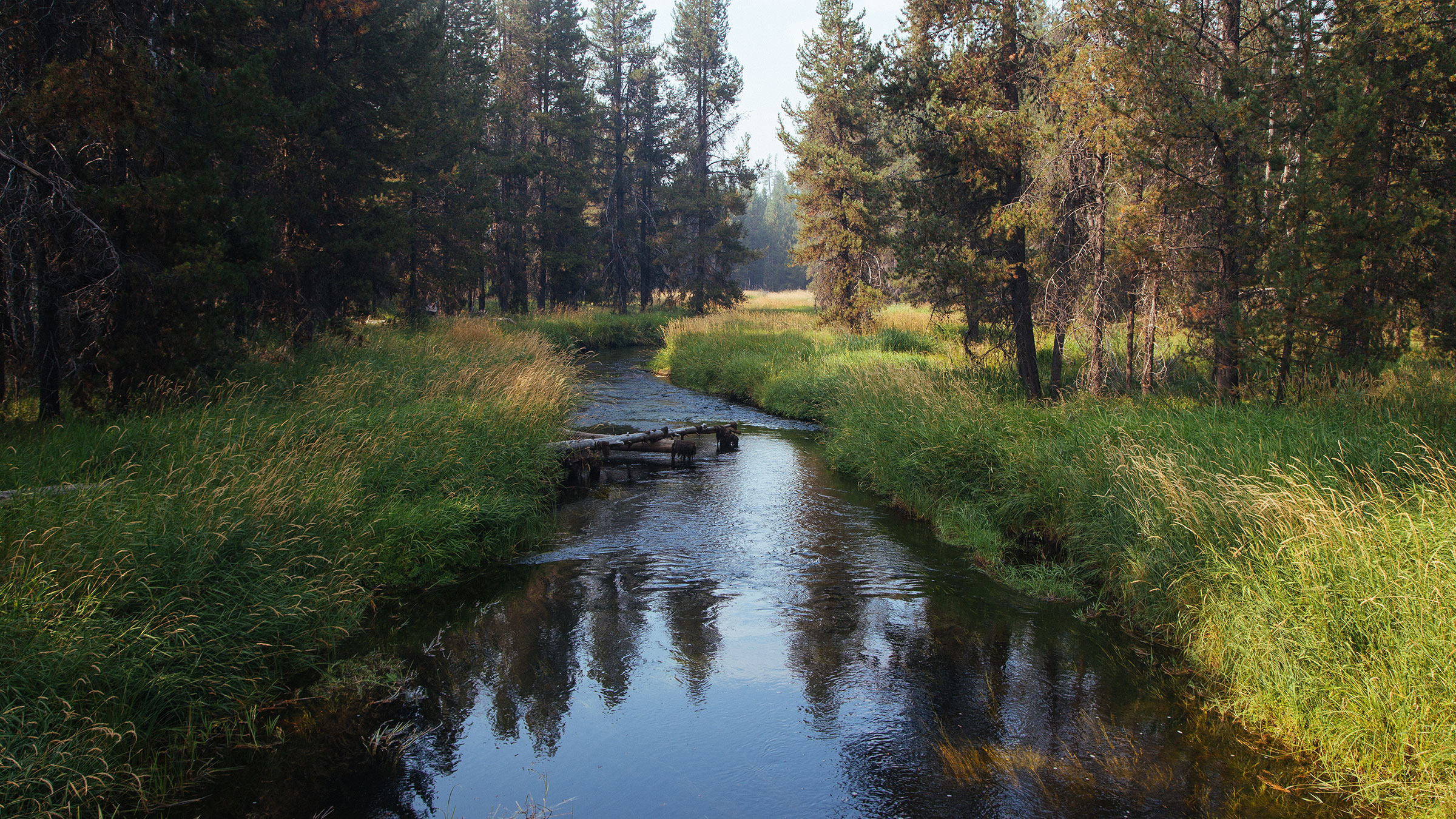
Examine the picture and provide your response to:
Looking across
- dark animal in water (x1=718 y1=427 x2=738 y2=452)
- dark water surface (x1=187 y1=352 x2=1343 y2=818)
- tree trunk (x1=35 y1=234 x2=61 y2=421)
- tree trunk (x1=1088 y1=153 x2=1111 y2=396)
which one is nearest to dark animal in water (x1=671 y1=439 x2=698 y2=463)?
dark animal in water (x1=718 y1=427 x2=738 y2=452)

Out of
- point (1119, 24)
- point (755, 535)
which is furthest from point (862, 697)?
point (1119, 24)

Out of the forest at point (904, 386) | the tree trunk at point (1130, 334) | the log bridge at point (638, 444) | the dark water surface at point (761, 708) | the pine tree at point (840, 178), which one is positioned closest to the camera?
the dark water surface at point (761, 708)

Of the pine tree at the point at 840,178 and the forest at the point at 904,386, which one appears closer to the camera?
the forest at the point at 904,386

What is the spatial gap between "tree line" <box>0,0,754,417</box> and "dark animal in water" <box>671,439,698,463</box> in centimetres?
695

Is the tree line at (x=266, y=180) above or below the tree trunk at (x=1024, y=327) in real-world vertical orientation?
above

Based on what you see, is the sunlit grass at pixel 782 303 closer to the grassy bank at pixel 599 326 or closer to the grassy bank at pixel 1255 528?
the grassy bank at pixel 599 326

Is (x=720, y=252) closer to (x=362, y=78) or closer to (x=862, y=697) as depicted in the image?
(x=362, y=78)

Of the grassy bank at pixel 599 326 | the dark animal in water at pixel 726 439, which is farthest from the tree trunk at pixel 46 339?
Answer: the grassy bank at pixel 599 326

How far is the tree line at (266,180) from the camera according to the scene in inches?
339

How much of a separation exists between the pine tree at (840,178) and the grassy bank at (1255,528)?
51.7 feet

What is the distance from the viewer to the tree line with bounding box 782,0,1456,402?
9586 millimetres

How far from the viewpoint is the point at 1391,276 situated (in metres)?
9.89

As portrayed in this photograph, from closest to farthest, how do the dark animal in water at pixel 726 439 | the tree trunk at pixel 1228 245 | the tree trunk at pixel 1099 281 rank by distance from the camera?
the tree trunk at pixel 1228 245, the tree trunk at pixel 1099 281, the dark animal in water at pixel 726 439

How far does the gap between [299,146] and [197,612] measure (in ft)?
46.8
